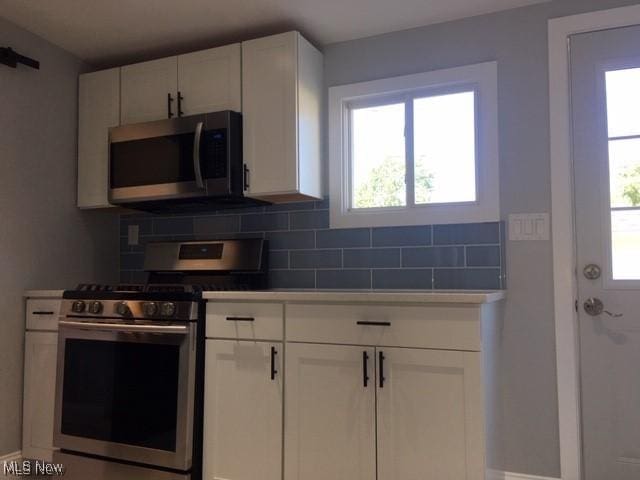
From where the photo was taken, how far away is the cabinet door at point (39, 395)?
2.65 m

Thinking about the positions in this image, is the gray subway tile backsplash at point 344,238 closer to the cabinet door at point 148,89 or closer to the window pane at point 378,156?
the window pane at point 378,156

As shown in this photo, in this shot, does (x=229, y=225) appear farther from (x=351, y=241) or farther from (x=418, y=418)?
(x=418, y=418)

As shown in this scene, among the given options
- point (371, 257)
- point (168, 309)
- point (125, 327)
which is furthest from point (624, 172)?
point (125, 327)

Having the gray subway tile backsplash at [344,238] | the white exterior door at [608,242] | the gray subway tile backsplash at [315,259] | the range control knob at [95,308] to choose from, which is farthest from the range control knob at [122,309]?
the white exterior door at [608,242]

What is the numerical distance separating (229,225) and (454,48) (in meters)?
1.51

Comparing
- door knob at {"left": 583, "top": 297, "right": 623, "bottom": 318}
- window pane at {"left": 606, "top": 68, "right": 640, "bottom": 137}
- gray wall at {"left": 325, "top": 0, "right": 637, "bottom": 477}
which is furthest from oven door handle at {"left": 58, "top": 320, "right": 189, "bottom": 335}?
window pane at {"left": 606, "top": 68, "right": 640, "bottom": 137}

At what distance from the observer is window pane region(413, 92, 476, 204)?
2.64 meters

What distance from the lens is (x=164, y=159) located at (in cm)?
279

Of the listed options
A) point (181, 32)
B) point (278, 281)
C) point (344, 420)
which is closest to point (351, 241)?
point (278, 281)

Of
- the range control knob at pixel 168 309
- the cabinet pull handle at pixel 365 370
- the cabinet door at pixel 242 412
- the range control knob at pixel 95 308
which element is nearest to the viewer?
the cabinet pull handle at pixel 365 370

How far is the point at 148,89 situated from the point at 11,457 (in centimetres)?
200

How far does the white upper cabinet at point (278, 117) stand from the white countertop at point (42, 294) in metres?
1.06

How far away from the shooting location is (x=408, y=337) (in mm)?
2018

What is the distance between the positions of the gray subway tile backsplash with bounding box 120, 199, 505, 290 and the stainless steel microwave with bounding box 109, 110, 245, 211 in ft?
0.76
